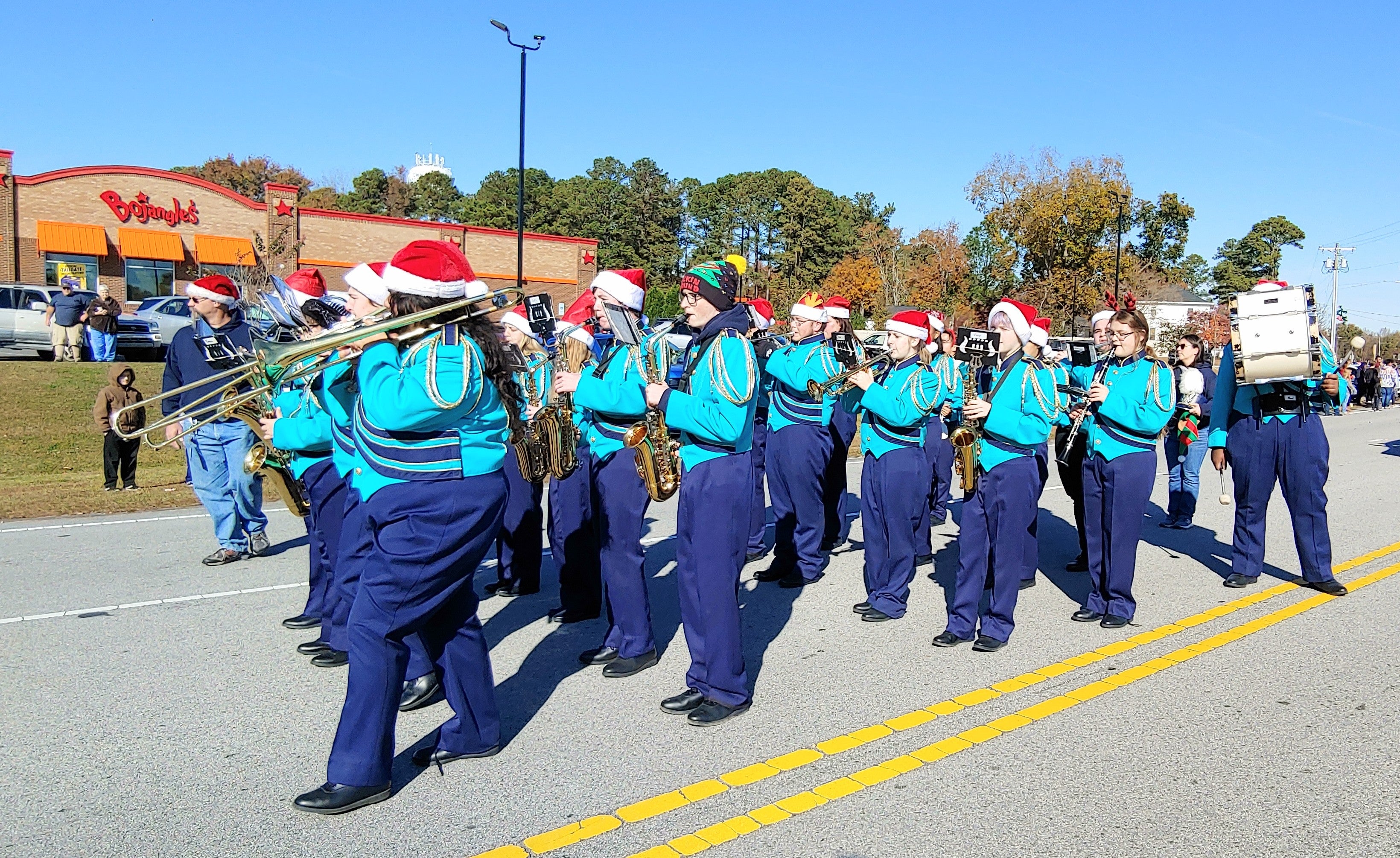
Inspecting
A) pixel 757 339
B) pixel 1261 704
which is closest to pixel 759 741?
pixel 1261 704

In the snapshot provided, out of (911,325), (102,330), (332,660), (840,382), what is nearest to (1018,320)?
(911,325)

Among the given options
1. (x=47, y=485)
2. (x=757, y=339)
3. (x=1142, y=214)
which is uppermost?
(x=1142, y=214)

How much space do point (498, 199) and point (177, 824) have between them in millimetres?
70676

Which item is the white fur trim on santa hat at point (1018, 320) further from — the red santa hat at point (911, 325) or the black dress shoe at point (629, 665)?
the black dress shoe at point (629, 665)

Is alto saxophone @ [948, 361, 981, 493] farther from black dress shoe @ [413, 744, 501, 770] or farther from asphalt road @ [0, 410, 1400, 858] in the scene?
black dress shoe @ [413, 744, 501, 770]

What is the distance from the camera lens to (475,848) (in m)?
3.46

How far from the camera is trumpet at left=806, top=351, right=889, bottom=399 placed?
267 inches

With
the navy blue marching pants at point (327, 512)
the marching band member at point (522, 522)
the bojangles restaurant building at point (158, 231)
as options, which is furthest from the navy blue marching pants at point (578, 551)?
the bojangles restaurant building at point (158, 231)

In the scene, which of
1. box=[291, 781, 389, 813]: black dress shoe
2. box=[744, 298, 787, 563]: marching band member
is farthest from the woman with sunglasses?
box=[291, 781, 389, 813]: black dress shoe

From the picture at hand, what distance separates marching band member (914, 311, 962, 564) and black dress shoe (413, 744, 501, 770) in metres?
3.52

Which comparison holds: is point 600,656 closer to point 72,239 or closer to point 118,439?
point 118,439

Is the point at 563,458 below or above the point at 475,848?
above

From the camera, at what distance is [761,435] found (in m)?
9.03

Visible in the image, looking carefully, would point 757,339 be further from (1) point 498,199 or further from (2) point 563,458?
(1) point 498,199
